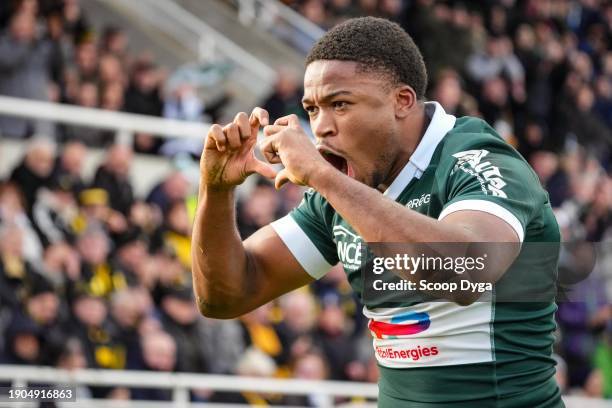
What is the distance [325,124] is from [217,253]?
2.44 ft

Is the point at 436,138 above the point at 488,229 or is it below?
above

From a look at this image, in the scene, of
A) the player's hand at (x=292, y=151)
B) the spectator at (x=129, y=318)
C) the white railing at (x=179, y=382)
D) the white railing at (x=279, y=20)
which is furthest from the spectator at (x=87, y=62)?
the player's hand at (x=292, y=151)

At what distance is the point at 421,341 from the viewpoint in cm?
410

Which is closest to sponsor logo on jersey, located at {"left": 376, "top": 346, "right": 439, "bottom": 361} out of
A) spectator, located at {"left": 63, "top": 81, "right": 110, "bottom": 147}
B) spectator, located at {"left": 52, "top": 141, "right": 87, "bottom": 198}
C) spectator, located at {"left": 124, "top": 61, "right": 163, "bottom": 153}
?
spectator, located at {"left": 52, "top": 141, "right": 87, "bottom": 198}

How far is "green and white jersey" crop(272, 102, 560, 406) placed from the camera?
3996mm

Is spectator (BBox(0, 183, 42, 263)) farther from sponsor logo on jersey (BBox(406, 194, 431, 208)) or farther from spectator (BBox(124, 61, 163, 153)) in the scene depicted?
sponsor logo on jersey (BBox(406, 194, 431, 208))

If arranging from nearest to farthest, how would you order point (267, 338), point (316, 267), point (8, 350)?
point (316, 267) → point (8, 350) → point (267, 338)

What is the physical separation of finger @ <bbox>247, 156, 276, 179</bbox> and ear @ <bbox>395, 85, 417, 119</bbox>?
51cm

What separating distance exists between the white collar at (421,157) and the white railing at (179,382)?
419 centimetres

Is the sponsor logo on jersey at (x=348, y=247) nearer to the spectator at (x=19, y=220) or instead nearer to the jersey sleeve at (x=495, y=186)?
the jersey sleeve at (x=495, y=186)

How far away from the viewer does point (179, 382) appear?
8.44m

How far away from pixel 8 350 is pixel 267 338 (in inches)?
94.6

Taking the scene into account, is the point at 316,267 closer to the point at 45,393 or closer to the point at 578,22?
the point at 45,393

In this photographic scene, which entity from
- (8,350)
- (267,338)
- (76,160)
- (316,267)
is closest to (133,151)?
(76,160)
